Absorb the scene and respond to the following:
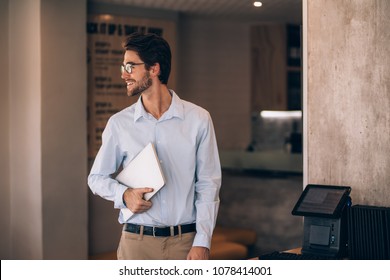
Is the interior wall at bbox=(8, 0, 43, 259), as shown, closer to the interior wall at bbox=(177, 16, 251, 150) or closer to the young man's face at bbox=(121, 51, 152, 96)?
the interior wall at bbox=(177, 16, 251, 150)

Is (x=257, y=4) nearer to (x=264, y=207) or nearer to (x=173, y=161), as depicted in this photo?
(x=264, y=207)

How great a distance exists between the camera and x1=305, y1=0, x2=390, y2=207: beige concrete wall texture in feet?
9.77

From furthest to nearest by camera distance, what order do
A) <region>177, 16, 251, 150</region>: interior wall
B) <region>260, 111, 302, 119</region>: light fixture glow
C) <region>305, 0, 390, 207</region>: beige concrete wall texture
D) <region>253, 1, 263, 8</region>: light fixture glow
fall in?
<region>260, 111, 302, 119</region>: light fixture glow < <region>177, 16, 251, 150</region>: interior wall < <region>253, 1, 263, 8</region>: light fixture glow < <region>305, 0, 390, 207</region>: beige concrete wall texture

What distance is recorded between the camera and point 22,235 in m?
5.50

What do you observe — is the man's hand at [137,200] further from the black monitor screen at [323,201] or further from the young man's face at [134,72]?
the black monitor screen at [323,201]

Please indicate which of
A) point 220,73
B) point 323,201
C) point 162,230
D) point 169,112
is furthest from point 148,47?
point 220,73

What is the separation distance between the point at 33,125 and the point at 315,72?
114 inches

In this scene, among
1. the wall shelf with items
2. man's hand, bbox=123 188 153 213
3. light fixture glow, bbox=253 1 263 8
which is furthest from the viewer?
the wall shelf with items

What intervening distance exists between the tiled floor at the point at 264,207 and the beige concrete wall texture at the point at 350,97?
304 centimetres

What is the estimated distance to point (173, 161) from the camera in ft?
8.93

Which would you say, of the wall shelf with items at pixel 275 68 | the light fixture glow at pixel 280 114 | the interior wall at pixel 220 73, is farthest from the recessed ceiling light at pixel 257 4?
the light fixture glow at pixel 280 114

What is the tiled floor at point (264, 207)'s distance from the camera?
626 centimetres

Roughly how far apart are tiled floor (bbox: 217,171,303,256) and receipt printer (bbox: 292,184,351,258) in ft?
10.8

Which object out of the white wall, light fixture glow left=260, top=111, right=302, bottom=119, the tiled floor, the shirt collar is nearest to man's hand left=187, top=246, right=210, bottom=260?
the shirt collar
